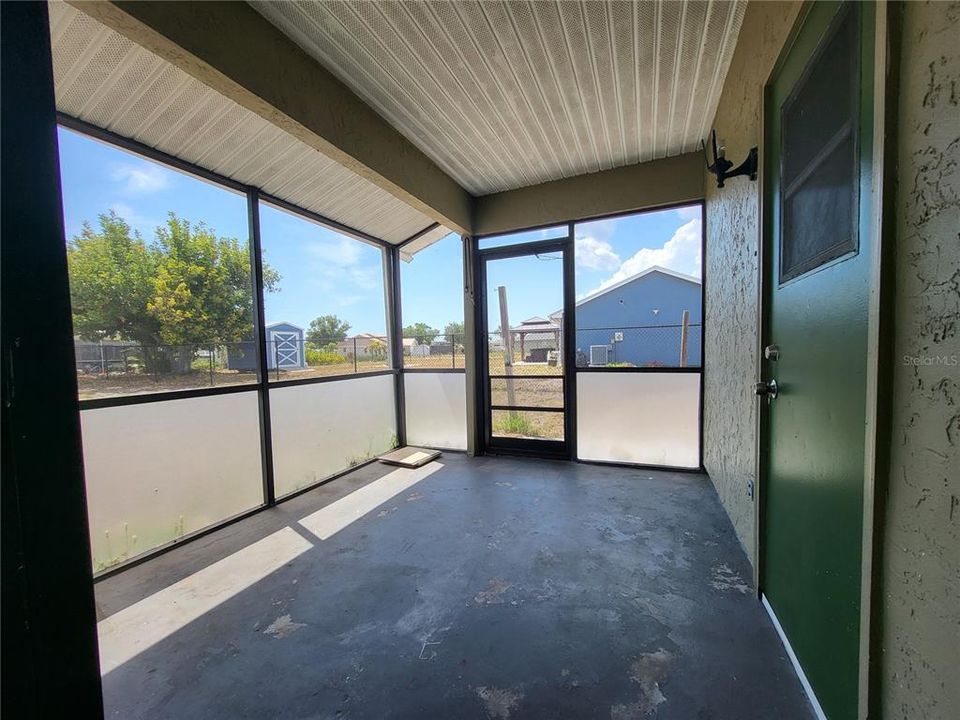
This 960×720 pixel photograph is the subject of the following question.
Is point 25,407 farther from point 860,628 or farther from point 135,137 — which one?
point 135,137

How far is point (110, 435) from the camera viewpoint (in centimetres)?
203

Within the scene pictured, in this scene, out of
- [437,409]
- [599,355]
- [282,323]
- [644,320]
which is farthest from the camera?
[437,409]

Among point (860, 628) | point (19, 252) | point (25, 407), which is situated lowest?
point (860, 628)

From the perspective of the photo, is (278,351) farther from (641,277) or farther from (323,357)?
(641,277)

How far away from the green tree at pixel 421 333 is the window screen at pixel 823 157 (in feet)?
11.0

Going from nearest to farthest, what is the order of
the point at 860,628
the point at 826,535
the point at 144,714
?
the point at 860,628
the point at 826,535
the point at 144,714

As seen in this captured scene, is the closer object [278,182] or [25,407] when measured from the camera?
[25,407]

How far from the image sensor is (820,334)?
112 cm

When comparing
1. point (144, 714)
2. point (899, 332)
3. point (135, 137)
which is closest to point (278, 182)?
point (135, 137)

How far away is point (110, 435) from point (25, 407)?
185cm

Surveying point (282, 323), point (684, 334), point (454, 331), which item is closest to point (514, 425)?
point (454, 331)

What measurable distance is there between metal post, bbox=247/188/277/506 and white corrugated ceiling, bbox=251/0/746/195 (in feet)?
4.18

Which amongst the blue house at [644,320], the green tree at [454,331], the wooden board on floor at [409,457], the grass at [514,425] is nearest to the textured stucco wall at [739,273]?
the blue house at [644,320]

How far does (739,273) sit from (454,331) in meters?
2.77
